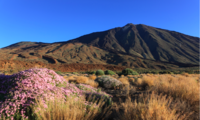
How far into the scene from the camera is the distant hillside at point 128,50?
66.0 m

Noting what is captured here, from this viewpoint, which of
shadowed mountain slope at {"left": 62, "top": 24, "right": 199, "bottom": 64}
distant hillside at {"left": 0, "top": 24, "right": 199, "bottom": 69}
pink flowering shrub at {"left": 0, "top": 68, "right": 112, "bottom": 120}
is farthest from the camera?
shadowed mountain slope at {"left": 62, "top": 24, "right": 199, "bottom": 64}

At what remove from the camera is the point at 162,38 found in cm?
12019

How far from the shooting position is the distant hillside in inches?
2598

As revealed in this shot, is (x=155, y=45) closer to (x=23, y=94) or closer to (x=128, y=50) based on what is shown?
(x=128, y=50)

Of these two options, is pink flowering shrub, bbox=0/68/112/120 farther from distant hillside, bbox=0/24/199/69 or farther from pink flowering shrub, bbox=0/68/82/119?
distant hillside, bbox=0/24/199/69

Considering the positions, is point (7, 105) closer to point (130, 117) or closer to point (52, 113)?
point (52, 113)

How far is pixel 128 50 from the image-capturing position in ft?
354

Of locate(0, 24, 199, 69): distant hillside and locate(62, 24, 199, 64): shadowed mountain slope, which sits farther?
locate(62, 24, 199, 64): shadowed mountain slope

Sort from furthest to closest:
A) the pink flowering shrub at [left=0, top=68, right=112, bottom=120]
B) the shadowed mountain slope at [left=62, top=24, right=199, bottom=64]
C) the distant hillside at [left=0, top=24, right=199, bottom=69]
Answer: the shadowed mountain slope at [left=62, top=24, right=199, bottom=64], the distant hillside at [left=0, top=24, right=199, bottom=69], the pink flowering shrub at [left=0, top=68, right=112, bottom=120]

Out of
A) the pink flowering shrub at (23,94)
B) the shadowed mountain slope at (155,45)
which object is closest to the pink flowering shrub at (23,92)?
the pink flowering shrub at (23,94)

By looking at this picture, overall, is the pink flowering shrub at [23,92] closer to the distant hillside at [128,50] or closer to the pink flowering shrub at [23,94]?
the pink flowering shrub at [23,94]

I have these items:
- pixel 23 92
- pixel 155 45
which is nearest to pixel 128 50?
pixel 155 45

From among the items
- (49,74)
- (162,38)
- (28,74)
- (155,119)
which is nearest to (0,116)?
(28,74)

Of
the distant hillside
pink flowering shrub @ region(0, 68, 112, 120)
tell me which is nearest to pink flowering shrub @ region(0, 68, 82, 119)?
pink flowering shrub @ region(0, 68, 112, 120)
